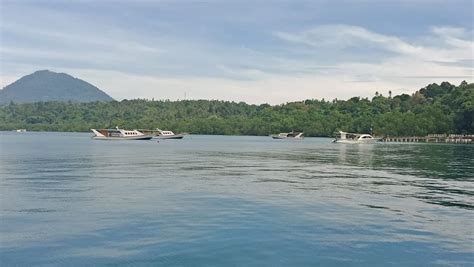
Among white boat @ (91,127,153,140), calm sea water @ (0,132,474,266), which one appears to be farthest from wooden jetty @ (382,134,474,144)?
calm sea water @ (0,132,474,266)

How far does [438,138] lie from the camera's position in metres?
172

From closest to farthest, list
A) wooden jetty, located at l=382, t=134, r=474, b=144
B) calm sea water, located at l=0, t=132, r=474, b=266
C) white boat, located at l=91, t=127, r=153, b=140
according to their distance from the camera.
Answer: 1. calm sea water, located at l=0, t=132, r=474, b=266
2. white boat, located at l=91, t=127, r=153, b=140
3. wooden jetty, located at l=382, t=134, r=474, b=144

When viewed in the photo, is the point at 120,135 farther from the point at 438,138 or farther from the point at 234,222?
the point at 234,222

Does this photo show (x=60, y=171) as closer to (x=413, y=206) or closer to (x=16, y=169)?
(x=16, y=169)

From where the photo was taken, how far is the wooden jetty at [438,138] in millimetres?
161462

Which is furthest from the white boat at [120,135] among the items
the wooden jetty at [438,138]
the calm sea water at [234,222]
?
the calm sea water at [234,222]

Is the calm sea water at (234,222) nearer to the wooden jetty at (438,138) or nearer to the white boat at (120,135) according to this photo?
the white boat at (120,135)

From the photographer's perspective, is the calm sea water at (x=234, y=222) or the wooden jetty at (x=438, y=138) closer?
the calm sea water at (x=234, y=222)

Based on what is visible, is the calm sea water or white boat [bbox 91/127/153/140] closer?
the calm sea water

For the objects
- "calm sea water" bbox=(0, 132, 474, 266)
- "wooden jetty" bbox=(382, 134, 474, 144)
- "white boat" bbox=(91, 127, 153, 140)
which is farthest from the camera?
"wooden jetty" bbox=(382, 134, 474, 144)

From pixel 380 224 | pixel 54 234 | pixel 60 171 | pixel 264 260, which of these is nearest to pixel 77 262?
pixel 54 234

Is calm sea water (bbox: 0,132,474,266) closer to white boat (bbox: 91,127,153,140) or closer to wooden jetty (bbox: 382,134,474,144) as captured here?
white boat (bbox: 91,127,153,140)

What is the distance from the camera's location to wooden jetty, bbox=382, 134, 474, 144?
16146 centimetres

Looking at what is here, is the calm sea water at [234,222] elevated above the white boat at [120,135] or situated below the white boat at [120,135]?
below
